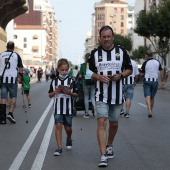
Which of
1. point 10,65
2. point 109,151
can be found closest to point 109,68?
point 109,151

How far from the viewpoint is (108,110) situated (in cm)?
701

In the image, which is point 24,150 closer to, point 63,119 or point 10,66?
point 63,119

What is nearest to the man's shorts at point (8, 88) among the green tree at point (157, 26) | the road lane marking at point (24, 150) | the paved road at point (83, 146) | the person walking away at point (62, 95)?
the paved road at point (83, 146)

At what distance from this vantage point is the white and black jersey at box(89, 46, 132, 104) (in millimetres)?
6801

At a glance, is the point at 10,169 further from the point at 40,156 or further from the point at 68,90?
the point at 68,90

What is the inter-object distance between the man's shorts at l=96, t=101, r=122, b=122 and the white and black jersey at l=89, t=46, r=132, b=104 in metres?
0.07

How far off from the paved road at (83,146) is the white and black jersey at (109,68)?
96 cm

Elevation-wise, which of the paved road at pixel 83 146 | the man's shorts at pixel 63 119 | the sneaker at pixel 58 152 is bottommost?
the paved road at pixel 83 146

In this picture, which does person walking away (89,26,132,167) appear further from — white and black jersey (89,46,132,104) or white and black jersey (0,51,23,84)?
white and black jersey (0,51,23,84)

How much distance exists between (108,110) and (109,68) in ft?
2.07

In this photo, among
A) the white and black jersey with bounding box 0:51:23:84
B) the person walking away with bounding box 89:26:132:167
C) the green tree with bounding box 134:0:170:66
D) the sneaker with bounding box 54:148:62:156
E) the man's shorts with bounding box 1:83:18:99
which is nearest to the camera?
the person walking away with bounding box 89:26:132:167

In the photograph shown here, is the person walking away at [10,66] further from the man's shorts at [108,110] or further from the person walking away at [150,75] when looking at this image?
the man's shorts at [108,110]

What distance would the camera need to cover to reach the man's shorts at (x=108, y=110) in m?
6.84

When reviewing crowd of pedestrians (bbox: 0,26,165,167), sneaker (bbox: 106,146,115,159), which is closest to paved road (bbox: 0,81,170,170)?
sneaker (bbox: 106,146,115,159)
